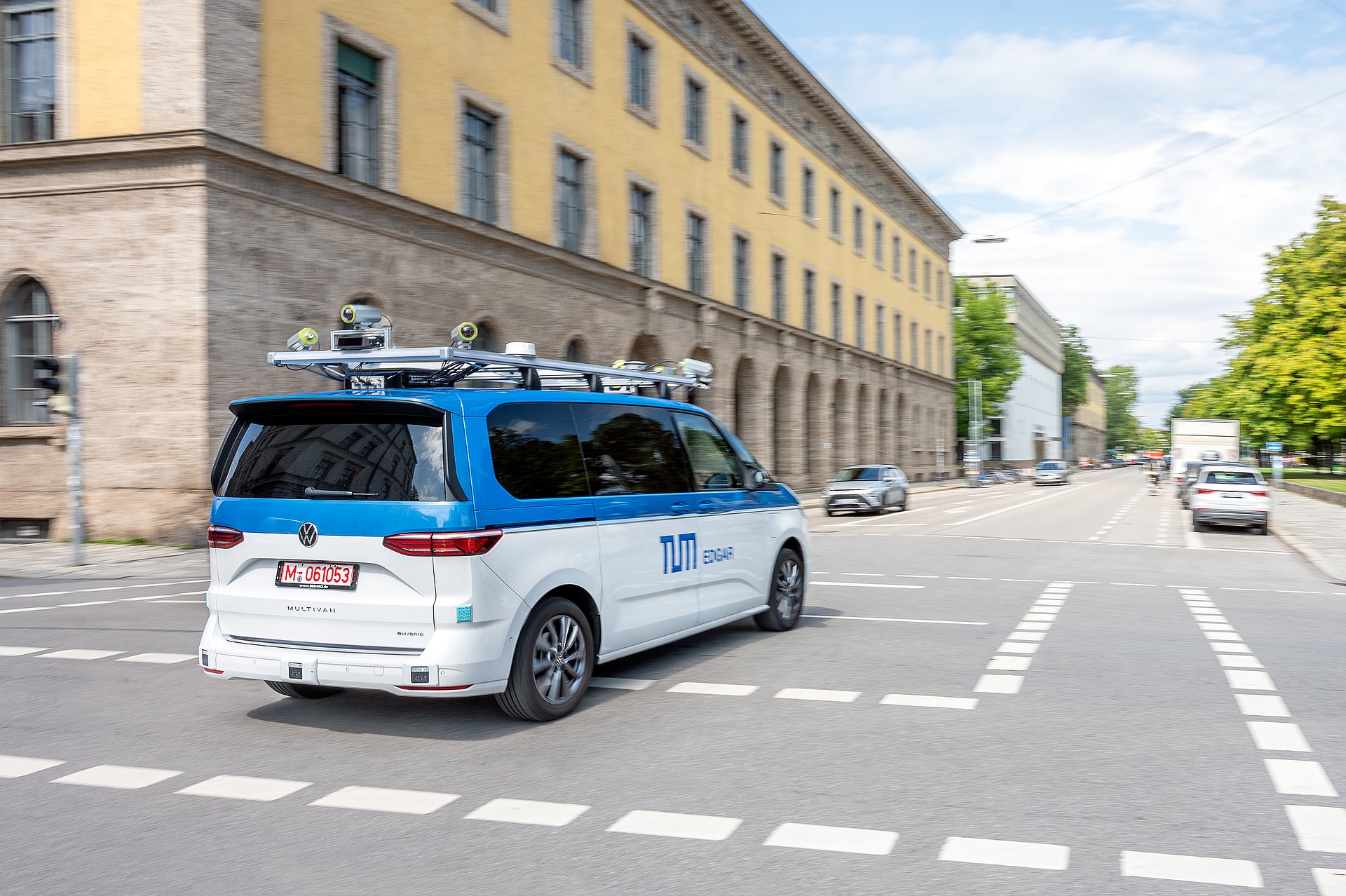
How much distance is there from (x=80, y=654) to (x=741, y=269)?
36.6 metres

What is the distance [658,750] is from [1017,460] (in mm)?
112010

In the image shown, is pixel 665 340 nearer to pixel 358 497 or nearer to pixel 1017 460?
pixel 358 497

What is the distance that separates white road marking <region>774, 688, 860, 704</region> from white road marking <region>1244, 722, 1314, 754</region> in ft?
7.30

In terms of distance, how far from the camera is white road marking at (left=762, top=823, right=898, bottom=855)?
438cm

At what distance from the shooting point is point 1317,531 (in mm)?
25078

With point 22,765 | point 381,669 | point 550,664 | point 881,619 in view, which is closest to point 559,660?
point 550,664

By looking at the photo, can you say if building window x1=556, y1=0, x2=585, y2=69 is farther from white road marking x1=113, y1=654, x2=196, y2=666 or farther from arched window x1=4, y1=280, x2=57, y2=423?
white road marking x1=113, y1=654, x2=196, y2=666

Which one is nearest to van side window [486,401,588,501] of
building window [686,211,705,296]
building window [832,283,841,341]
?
building window [686,211,705,296]

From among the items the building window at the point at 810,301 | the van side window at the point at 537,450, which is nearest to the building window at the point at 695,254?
the building window at the point at 810,301

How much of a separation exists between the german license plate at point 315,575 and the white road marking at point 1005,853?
3.31 metres

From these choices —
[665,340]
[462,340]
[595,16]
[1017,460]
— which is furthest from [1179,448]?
[1017,460]

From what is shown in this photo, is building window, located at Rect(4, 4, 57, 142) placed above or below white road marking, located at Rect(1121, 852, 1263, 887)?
above

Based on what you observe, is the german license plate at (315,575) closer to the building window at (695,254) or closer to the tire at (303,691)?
the tire at (303,691)

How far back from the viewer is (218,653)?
251 inches
